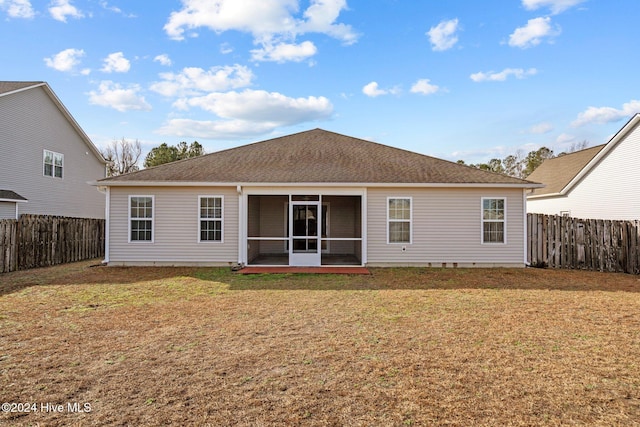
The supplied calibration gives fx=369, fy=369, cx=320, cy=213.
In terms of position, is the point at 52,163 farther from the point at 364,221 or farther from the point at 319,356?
the point at 319,356

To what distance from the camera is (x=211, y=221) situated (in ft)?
40.7

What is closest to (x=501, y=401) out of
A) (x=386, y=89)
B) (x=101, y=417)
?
(x=101, y=417)

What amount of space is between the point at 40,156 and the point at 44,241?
23.6 ft

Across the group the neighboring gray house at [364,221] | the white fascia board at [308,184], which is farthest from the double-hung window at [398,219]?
the white fascia board at [308,184]

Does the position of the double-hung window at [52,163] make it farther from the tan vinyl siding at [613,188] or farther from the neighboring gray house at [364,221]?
the tan vinyl siding at [613,188]

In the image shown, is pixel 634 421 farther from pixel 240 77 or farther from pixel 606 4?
pixel 240 77

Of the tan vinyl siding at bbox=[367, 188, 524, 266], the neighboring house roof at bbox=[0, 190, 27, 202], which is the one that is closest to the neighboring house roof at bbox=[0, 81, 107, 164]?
the neighboring house roof at bbox=[0, 190, 27, 202]

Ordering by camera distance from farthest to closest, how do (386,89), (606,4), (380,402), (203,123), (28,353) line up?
(203,123)
(386,89)
(606,4)
(28,353)
(380,402)

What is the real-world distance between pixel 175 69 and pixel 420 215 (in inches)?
506

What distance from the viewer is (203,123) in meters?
38.8

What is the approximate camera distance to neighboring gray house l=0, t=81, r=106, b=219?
626 inches

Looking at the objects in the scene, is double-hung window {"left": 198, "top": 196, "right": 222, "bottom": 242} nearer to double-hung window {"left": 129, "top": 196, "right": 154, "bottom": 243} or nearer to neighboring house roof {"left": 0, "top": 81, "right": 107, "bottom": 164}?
double-hung window {"left": 129, "top": 196, "right": 154, "bottom": 243}

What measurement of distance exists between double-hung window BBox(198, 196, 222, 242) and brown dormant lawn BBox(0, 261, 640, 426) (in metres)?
3.89

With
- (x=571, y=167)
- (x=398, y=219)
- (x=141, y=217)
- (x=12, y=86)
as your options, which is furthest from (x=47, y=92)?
(x=571, y=167)
